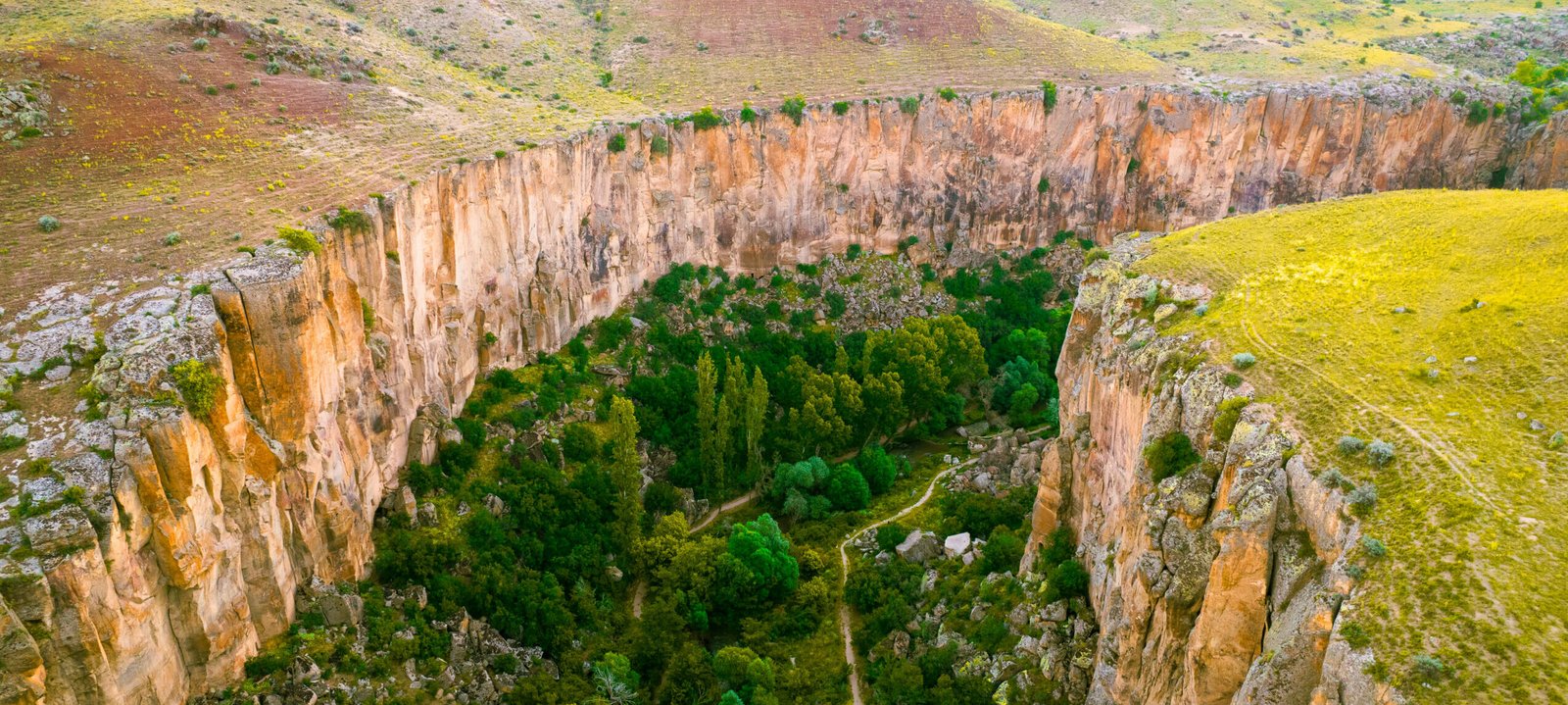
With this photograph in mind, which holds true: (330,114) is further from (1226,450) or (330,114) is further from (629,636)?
(1226,450)

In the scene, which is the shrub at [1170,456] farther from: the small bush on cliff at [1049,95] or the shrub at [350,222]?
the small bush on cliff at [1049,95]

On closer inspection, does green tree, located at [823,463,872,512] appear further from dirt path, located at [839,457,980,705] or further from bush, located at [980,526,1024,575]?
bush, located at [980,526,1024,575]

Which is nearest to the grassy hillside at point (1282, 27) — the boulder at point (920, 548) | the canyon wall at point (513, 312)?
the canyon wall at point (513, 312)

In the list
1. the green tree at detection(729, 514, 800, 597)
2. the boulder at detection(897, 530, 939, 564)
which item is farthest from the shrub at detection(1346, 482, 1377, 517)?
the green tree at detection(729, 514, 800, 597)

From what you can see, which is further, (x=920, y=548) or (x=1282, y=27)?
(x=1282, y=27)

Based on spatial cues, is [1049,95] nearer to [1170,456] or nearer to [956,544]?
[956,544]

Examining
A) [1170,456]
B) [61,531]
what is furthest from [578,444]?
[1170,456]

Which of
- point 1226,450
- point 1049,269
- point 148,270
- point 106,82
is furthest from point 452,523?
point 1049,269

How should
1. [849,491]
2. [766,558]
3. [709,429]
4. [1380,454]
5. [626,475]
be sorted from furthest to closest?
[849,491]
[709,429]
[626,475]
[766,558]
[1380,454]
